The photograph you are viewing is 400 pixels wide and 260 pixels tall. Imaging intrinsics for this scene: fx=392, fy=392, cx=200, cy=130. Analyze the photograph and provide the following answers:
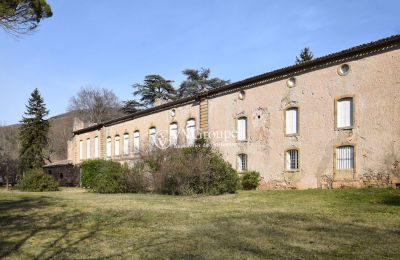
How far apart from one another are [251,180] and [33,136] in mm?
29666

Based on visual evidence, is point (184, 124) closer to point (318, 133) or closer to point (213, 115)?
point (213, 115)

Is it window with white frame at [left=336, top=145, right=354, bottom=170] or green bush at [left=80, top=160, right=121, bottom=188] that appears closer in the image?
window with white frame at [left=336, top=145, right=354, bottom=170]

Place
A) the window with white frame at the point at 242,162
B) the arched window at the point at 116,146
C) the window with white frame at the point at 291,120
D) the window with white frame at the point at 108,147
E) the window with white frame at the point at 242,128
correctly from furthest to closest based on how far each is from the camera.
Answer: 1. the window with white frame at the point at 108,147
2. the arched window at the point at 116,146
3. the window with white frame at the point at 242,128
4. the window with white frame at the point at 242,162
5. the window with white frame at the point at 291,120

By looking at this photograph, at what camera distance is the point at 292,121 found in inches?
787

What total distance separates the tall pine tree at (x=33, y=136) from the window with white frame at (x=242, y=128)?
1070 inches

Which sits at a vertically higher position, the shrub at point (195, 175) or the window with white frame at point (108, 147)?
the window with white frame at point (108, 147)

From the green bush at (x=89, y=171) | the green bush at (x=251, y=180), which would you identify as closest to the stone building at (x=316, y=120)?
the green bush at (x=251, y=180)

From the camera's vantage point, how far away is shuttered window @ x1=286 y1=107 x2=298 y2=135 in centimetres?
1982

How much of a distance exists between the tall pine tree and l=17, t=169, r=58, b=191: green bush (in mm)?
15237

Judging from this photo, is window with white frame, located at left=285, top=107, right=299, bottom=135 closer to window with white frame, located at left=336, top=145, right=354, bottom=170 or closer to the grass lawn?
window with white frame, located at left=336, top=145, right=354, bottom=170

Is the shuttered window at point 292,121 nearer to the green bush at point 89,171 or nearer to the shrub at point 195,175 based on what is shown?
the shrub at point 195,175

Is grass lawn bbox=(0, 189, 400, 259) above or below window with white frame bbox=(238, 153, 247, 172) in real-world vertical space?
below

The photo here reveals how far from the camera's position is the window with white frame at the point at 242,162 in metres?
22.5

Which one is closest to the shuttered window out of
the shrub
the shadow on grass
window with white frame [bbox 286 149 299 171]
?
window with white frame [bbox 286 149 299 171]
